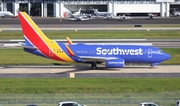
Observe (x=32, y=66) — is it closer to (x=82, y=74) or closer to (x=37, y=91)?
(x=82, y=74)

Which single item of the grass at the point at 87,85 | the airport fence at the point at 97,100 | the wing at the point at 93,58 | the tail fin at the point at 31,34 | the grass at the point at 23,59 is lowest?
the grass at the point at 87,85

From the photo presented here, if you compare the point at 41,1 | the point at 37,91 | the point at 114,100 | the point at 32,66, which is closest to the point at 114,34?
the point at 32,66

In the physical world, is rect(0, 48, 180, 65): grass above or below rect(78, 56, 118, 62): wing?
below

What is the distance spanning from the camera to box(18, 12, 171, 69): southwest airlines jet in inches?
2012

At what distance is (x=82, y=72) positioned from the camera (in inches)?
1962

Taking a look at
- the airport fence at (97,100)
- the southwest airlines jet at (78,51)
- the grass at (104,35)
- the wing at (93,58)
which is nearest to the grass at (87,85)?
the airport fence at (97,100)

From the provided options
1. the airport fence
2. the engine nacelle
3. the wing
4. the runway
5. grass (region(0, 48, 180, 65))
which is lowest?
the runway

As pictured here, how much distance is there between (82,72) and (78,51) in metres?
2.63

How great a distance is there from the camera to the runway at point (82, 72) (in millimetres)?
47594

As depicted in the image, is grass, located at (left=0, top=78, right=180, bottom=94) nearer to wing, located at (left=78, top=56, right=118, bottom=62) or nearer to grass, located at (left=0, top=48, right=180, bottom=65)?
wing, located at (left=78, top=56, right=118, bottom=62)

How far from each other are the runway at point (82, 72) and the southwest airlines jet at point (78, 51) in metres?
1.11

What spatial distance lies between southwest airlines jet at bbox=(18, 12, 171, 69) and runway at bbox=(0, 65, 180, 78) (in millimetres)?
1108

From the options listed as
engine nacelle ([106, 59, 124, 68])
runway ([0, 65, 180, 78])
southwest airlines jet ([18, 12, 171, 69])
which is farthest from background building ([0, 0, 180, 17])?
engine nacelle ([106, 59, 124, 68])

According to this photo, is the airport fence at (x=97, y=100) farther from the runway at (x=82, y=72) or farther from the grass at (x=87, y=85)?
the runway at (x=82, y=72)
